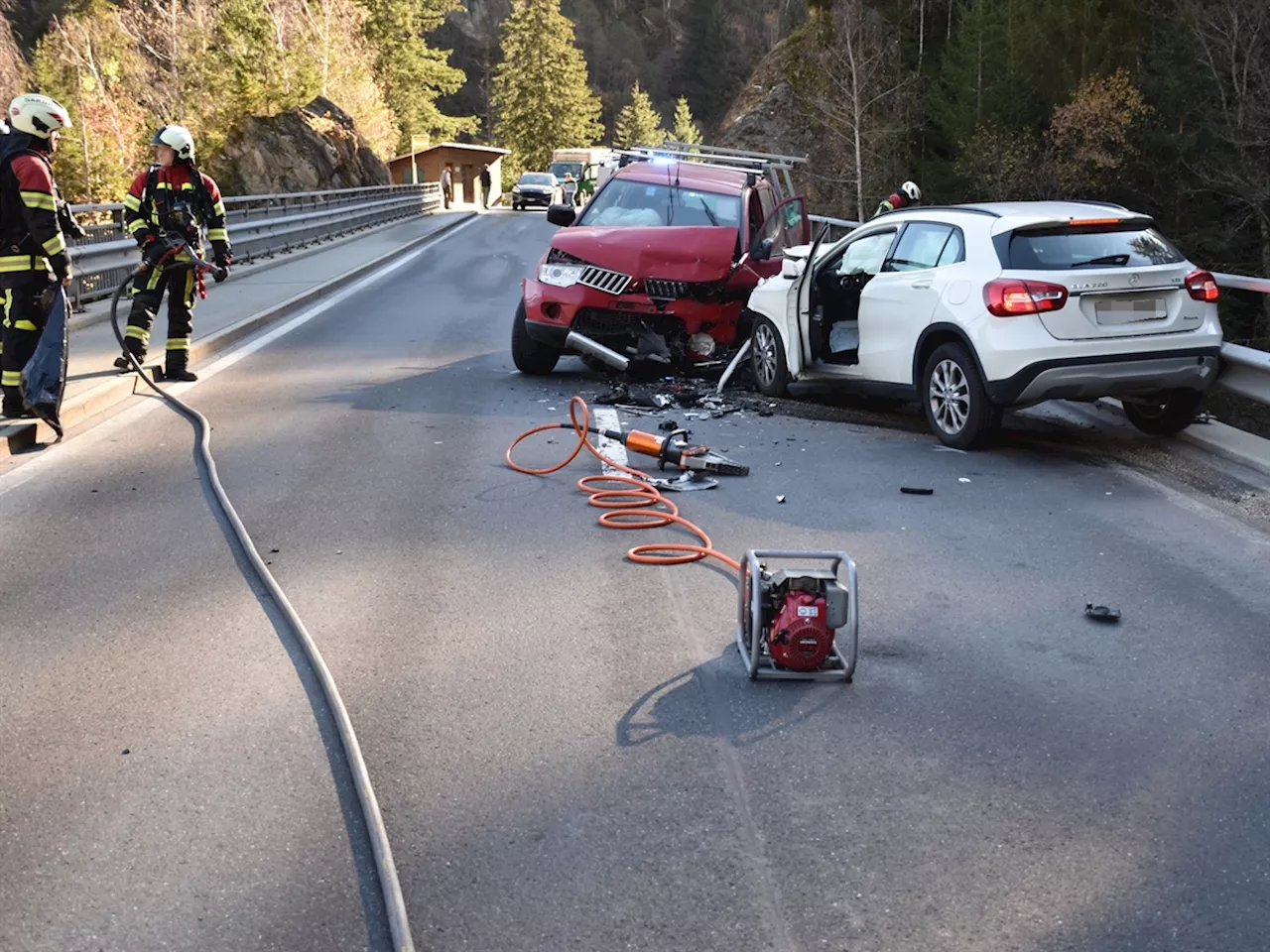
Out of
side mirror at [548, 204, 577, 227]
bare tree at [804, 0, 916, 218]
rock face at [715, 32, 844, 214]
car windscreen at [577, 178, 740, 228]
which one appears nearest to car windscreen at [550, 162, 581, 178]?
rock face at [715, 32, 844, 214]

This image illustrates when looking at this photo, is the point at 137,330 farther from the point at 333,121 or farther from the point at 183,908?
the point at 333,121

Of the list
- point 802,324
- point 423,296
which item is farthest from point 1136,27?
point 802,324

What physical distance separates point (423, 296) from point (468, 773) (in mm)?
16083

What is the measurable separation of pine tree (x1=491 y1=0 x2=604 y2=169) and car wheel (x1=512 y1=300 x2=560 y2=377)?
94401 millimetres

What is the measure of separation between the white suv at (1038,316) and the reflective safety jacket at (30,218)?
220 inches

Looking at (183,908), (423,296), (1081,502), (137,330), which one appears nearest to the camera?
(183,908)

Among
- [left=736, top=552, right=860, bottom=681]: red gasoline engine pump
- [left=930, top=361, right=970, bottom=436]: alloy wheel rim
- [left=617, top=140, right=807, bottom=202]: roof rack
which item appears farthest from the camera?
[left=617, top=140, right=807, bottom=202]: roof rack

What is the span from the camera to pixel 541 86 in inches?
4043

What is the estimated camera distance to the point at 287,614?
17.2 ft

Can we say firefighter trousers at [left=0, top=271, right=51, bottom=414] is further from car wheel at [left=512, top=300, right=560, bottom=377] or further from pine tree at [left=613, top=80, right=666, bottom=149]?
pine tree at [left=613, top=80, right=666, bottom=149]

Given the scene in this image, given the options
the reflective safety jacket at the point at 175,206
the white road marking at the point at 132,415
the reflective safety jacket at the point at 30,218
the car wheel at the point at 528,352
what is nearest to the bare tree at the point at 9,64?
the white road marking at the point at 132,415

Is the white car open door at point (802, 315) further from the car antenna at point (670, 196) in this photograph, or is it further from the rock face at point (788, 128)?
the rock face at point (788, 128)

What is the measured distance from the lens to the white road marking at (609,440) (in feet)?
27.2

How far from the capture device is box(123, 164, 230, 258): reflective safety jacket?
10930mm
